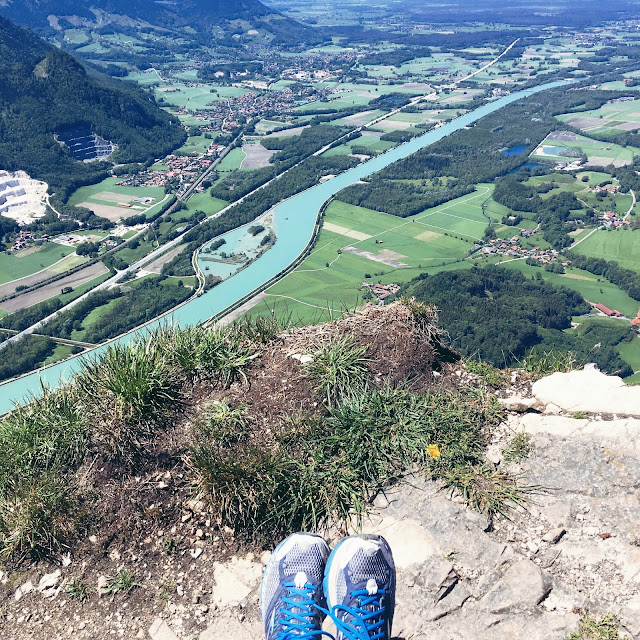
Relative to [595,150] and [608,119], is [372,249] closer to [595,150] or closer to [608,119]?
[595,150]

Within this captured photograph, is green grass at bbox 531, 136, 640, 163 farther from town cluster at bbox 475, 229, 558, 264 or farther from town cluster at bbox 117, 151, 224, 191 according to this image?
town cluster at bbox 117, 151, 224, 191

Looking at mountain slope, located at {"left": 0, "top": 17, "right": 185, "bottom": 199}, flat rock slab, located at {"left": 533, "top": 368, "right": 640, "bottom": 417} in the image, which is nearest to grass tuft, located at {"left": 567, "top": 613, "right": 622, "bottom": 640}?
flat rock slab, located at {"left": 533, "top": 368, "right": 640, "bottom": 417}

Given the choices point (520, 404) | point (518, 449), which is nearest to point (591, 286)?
point (520, 404)

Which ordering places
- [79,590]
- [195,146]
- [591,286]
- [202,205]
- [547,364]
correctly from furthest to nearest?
[195,146] → [202,205] → [591,286] → [547,364] → [79,590]

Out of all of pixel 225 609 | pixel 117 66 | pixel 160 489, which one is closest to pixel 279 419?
pixel 160 489

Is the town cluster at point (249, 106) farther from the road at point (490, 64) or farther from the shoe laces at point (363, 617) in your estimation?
the shoe laces at point (363, 617)

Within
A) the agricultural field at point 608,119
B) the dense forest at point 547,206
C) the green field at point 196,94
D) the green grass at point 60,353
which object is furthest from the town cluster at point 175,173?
the agricultural field at point 608,119
